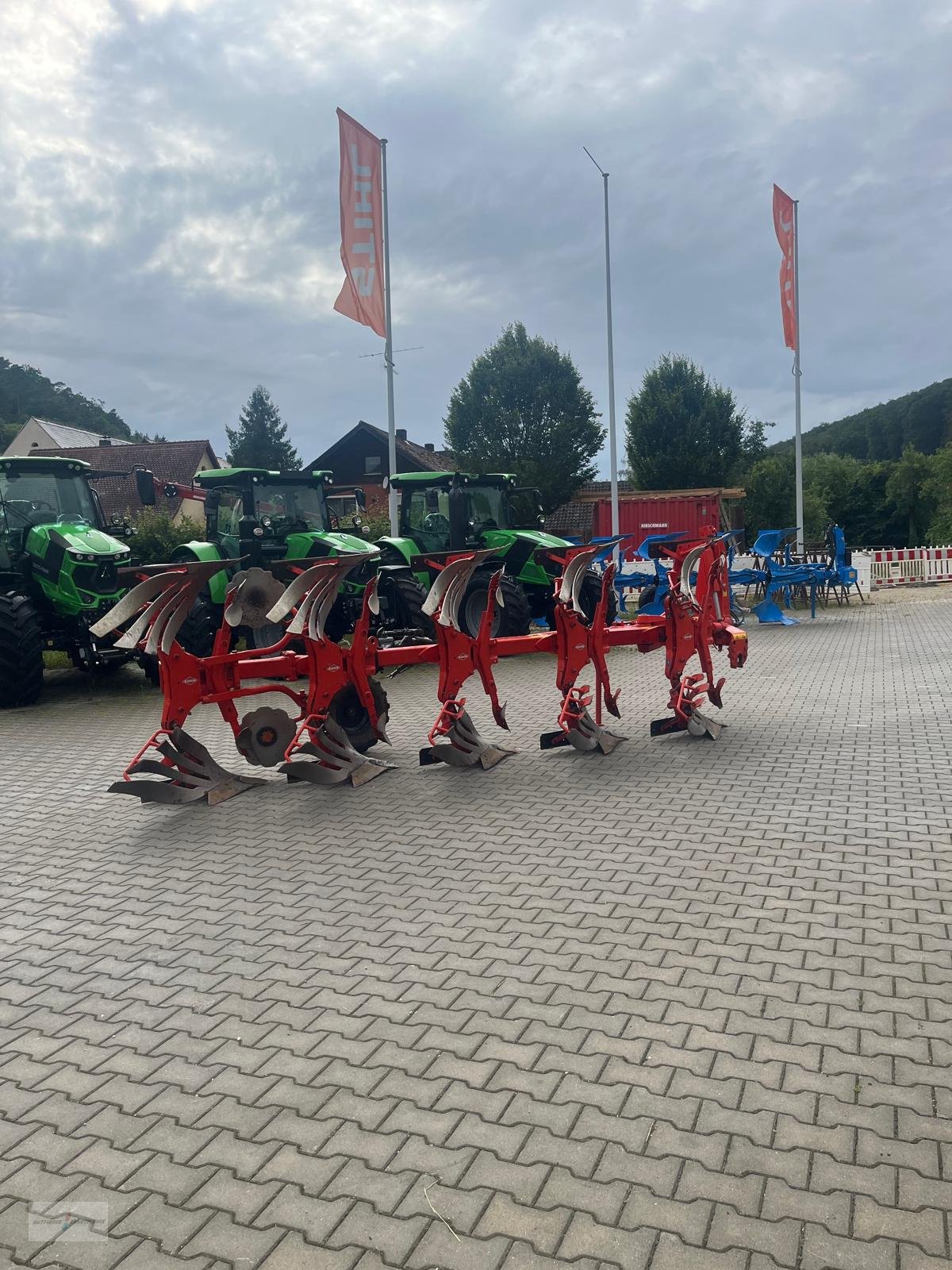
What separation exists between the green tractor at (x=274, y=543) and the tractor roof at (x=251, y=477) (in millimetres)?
10

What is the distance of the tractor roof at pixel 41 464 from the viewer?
11672 millimetres

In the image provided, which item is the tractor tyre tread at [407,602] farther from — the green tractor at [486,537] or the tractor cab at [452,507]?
the tractor cab at [452,507]

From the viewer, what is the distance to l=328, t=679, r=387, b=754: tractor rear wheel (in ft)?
26.1

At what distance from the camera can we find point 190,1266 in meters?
2.52

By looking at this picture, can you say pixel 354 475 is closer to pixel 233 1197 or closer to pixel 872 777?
pixel 872 777

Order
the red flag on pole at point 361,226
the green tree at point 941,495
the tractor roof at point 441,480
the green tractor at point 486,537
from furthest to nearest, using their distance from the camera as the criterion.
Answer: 1. the green tree at point 941,495
2. the red flag on pole at point 361,226
3. the tractor roof at point 441,480
4. the green tractor at point 486,537

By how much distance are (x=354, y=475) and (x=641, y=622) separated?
35.1 m

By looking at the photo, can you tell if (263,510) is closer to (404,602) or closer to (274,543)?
(274,543)

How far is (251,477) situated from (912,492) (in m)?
51.2

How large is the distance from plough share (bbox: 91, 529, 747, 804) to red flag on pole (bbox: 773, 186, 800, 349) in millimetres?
16879

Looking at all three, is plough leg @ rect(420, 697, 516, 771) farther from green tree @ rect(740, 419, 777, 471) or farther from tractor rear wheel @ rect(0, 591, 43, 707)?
green tree @ rect(740, 419, 777, 471)

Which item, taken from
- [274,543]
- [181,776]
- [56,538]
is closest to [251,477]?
A: [274,543]

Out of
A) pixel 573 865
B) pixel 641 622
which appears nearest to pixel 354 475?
pixel 641 622

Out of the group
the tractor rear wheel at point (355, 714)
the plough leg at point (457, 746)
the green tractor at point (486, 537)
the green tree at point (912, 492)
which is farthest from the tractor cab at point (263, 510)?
the green tree at point (912, 492)
